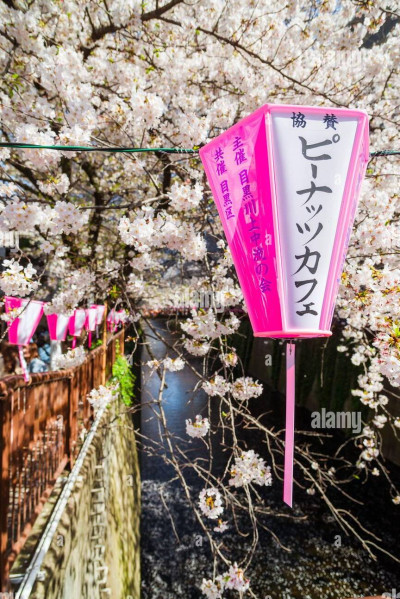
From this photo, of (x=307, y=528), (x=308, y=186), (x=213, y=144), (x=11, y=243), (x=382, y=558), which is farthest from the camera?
(x=307, y=528)

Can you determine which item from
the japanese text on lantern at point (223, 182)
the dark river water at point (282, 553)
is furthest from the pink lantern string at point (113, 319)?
the japanese text on lantern at point (223, 182)

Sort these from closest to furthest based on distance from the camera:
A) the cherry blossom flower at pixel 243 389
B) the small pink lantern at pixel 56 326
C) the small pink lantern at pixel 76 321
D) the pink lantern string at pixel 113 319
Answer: the cherry blossom flower at pixel 243 389 < the pink lantern string at pixel 113 319 < the small pink lantern at pixel 56 326 < the small pink lantern at pixel 76 321

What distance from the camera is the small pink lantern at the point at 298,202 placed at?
8.01 feet

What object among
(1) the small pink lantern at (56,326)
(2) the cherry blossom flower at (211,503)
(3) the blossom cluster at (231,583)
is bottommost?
(3) the blossom cluster at (231,583)

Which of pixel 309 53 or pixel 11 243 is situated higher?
pixel 309 53

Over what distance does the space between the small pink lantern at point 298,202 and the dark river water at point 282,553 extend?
5345mm

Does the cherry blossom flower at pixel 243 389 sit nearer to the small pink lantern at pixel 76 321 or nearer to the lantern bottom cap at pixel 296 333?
the lantern bottom cap at pixel 296 333

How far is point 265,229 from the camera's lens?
2.49 meters

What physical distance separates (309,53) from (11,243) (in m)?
5.41

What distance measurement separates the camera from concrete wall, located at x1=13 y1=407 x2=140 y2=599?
125 inches

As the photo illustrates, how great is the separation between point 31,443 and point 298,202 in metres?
2.95

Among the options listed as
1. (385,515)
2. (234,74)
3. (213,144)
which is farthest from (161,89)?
(385,515)

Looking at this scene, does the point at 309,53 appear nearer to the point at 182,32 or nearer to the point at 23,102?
Result: the point at 182,32

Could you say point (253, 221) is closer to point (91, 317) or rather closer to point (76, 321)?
point (76, 321)
